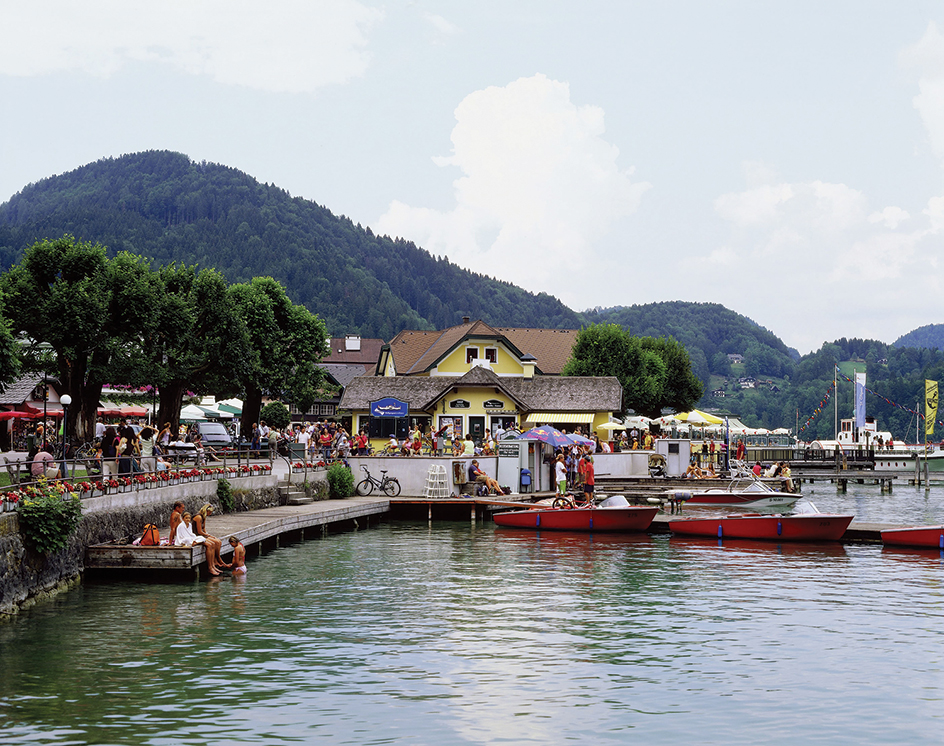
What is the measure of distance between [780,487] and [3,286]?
121 ft

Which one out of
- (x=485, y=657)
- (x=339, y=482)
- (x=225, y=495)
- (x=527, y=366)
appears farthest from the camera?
(x=527, y=366)

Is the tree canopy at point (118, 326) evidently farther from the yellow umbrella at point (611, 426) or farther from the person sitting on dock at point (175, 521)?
the yellow umbrella at point (611, 426)

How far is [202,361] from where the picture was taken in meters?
53.1

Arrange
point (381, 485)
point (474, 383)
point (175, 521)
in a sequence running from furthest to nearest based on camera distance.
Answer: point (474, 383)
point (381, 485)
point (175, 521)

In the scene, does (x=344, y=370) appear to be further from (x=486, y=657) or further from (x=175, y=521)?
(x=486, y=657)

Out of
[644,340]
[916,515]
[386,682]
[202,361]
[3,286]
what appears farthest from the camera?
[644,340]

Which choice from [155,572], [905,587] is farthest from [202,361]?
[905,587]

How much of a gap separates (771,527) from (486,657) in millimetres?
20441

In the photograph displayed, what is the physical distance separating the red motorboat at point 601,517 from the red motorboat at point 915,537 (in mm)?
7609

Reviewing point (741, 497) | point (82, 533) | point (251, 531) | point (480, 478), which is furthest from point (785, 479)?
point (82, 533)

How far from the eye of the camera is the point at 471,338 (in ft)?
242

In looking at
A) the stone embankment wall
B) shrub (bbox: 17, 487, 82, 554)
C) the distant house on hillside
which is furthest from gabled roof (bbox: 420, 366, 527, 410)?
the distant house on hillside

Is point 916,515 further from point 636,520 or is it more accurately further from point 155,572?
point 155,572

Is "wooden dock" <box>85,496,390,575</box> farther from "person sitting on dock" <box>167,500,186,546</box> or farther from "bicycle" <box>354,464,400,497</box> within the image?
"bicycle" <box>354,464,400,497</box>
